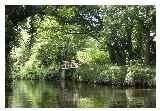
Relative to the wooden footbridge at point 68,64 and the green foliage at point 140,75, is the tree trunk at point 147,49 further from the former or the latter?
the wooden footbridge at point 68,64

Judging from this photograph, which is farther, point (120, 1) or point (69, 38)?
point (69, 38)

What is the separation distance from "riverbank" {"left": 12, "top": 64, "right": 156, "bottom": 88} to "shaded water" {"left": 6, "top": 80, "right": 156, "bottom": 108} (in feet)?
0.35

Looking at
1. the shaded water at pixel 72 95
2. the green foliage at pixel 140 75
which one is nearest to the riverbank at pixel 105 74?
the green foliage at pixel 140 75

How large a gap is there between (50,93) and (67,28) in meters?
1.04

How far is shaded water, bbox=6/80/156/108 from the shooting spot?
7.16 m

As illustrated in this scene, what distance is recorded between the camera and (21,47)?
7.45m

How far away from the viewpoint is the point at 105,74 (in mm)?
7703

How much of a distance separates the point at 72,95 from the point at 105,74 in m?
0.63

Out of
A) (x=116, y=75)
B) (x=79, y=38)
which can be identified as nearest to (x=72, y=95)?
(x=116, y=75)

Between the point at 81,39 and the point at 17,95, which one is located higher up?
the point at 81,39

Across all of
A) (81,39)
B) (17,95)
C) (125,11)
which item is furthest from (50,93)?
(125,11)

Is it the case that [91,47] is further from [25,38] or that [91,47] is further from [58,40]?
[25,38]

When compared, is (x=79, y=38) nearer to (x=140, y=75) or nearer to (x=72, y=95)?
(x=72, y=95)

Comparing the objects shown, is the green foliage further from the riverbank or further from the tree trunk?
the tree trunk
